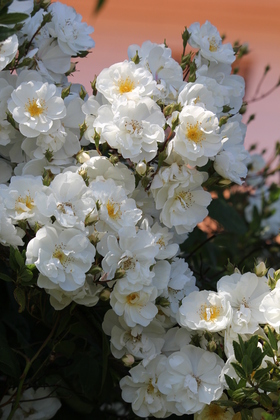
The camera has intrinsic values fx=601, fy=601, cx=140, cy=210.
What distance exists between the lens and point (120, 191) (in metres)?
0.98

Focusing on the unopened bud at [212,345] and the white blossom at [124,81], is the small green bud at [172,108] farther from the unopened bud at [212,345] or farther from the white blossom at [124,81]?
the unopened bud at [212,345]

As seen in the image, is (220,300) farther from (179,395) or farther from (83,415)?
(83,415)

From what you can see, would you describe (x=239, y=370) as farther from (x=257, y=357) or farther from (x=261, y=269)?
(x=261, y=269)

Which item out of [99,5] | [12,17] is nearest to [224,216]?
[12,17]

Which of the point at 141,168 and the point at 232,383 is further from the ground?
the point at 141,168

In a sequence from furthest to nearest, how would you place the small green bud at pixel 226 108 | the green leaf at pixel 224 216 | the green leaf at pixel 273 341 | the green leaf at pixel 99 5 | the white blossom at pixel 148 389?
the green leaf at pixel 224 216
the small green bud at pixel 226 108
the white blossom at pixel 148 389
the green leaf at pixel 273 341
the green leaf at pixel 99 5

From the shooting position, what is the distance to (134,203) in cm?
100

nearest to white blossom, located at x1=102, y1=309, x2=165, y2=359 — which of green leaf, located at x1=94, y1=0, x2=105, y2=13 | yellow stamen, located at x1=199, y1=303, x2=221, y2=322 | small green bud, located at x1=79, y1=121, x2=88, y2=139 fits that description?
yellow stamen, located at x1=199, y1=303, x2=221, y2=322

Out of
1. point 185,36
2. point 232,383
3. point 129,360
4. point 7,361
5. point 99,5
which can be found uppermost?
point 99,5

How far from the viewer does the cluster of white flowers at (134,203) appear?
37.1 inches

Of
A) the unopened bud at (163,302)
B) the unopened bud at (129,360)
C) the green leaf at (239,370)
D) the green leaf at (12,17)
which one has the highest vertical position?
the green leaf at (12,17)

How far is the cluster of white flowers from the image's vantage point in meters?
0.94

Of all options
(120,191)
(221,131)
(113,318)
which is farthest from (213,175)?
(113,318)

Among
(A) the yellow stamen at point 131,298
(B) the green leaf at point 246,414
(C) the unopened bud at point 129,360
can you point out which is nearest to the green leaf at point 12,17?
(A) the yellow stamen at point 131,298
